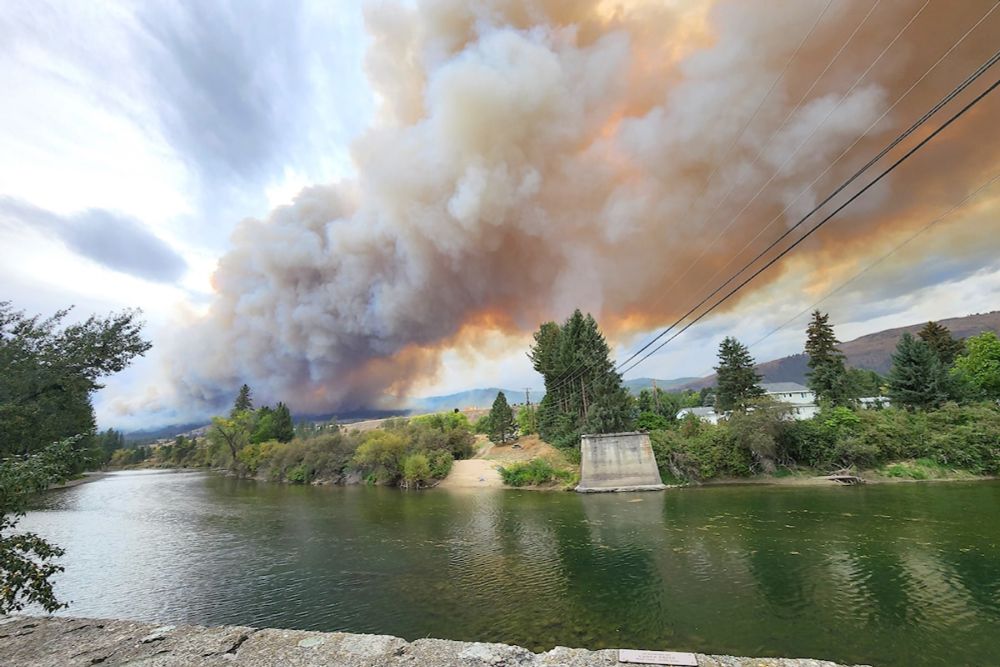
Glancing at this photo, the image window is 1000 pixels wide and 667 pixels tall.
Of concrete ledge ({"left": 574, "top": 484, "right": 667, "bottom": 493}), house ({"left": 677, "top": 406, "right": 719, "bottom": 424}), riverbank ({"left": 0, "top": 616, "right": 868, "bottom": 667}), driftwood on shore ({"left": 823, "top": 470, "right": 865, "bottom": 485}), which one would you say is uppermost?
house ({"left": 677, "top": 406, "right": 719, "bottom": 424})

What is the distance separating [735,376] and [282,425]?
75.2m

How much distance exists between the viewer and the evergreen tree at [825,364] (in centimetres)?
4966

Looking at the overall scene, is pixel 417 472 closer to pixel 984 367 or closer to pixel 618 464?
pixel 618 464

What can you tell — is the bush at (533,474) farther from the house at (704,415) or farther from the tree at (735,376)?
the tree at (735,376)

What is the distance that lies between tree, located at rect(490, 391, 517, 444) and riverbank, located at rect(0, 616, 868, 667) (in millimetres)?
49881

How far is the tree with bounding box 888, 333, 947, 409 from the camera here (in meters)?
41.0

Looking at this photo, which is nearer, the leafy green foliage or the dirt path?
the dirt path

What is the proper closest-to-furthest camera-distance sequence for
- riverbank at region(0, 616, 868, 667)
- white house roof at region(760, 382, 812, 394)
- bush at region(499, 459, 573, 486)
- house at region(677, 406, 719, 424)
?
1. riverbank at region(0, 616, 868, 667)
2. bush at region(499, 459, 573, 486)
3. house at region(677, 406, 719, 424)
4. white house roof at region(760, 382, 812, 394)

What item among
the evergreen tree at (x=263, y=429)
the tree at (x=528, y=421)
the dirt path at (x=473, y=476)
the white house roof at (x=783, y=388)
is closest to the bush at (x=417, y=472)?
the dirt path at (x=473, y=476)

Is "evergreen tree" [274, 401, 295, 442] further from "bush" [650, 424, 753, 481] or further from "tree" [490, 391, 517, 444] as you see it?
"bush" [650, 424, 753, 481]

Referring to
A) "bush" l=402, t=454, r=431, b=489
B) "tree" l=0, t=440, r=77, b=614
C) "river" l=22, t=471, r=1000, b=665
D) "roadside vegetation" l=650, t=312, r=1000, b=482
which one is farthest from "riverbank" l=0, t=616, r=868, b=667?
"bush" l=402, t=454, r=431, b=489

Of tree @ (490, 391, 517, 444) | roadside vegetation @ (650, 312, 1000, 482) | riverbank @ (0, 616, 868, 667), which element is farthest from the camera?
tree @ (490, 391, 517, 444)

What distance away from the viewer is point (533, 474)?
135 ft

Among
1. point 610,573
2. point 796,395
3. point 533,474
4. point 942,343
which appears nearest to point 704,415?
point 796,395
